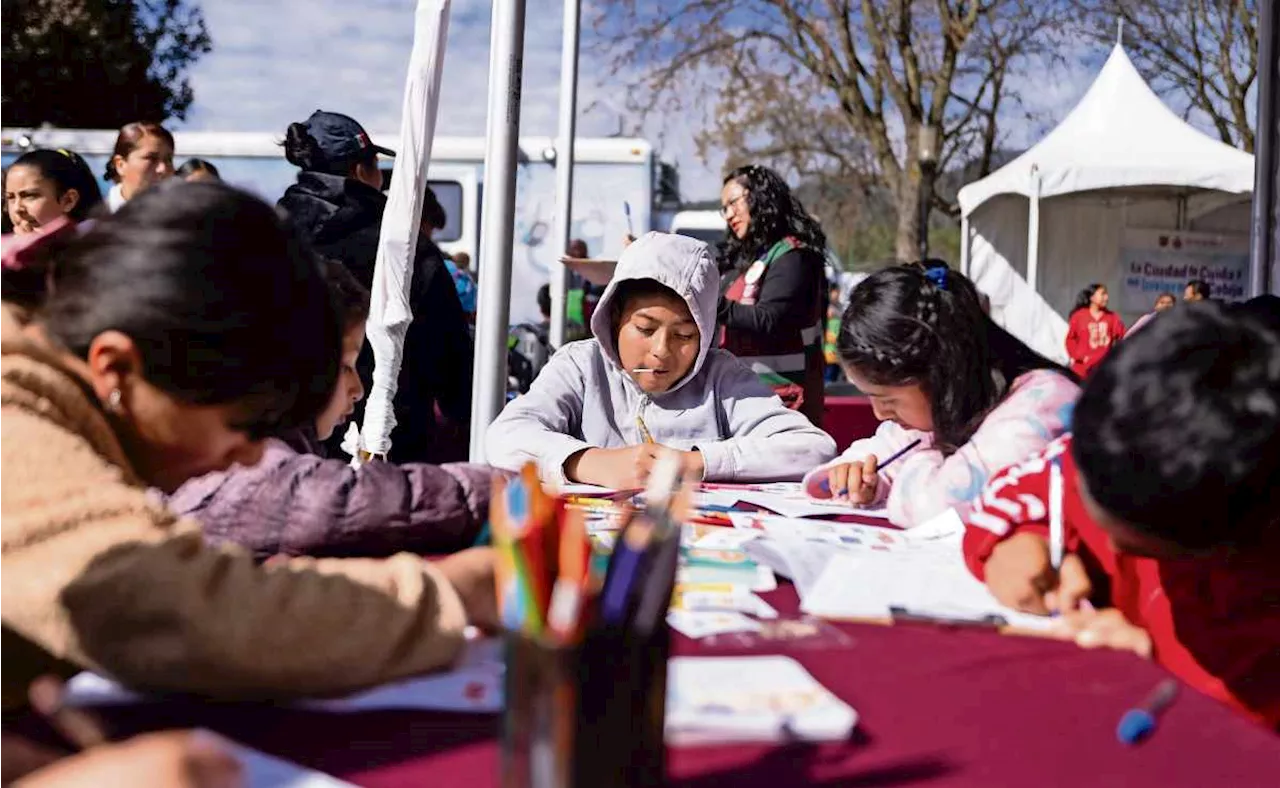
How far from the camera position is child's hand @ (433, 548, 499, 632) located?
3.48 feet

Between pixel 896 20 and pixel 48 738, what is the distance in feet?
50.5

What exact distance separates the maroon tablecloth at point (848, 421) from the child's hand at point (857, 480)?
8.52ft

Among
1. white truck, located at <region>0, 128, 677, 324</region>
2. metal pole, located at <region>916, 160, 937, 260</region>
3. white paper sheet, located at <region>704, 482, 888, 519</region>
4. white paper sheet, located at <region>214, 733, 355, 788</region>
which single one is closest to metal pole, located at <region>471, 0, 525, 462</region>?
white paper sheet, located at <region>704, 482, 888, 519</region>

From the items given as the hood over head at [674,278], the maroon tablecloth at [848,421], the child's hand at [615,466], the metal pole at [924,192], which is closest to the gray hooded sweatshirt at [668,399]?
the hood over head at [674,278]

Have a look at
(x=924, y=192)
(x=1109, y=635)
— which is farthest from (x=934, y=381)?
(x=924, y=192)

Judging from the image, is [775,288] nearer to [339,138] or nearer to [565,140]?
[339,138]

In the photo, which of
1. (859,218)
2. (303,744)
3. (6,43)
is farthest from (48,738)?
(859,218)

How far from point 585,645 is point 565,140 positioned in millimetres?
5788

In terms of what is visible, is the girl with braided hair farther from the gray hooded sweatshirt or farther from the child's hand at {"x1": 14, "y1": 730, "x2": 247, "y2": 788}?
the child's hand at {"x1": 14, "y1": 730, "x2": 247, "y2": 788}

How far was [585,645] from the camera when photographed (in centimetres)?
66

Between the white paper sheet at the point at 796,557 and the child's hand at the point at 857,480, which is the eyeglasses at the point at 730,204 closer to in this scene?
the child's hand at the point at 857,480

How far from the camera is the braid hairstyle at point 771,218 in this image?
3.99 metres

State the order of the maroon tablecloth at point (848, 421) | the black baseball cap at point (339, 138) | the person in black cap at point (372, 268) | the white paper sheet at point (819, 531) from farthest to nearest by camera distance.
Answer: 1. the maroon tablecloth at point (848, 421)
2. the black baseball cap at point (339, 138)
3. the person in black cap at point (372, 268)
4. the white paper sheet at point (819, 531)

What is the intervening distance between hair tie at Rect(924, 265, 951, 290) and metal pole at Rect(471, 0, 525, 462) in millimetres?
1200
